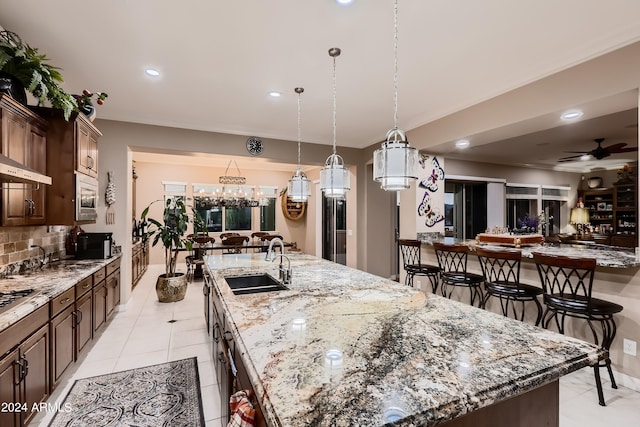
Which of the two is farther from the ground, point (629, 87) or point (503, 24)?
point (503, 24)

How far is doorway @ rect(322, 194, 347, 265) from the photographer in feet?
24.2

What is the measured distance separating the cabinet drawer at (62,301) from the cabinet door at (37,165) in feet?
2.41

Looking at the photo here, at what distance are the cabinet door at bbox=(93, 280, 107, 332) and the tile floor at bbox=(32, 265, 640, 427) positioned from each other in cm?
25

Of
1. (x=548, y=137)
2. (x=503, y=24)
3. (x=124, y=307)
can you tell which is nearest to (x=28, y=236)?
(x=124, y=307)

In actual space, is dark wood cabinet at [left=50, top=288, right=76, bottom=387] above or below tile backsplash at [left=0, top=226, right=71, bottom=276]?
below

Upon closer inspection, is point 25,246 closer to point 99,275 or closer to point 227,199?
point 99,275

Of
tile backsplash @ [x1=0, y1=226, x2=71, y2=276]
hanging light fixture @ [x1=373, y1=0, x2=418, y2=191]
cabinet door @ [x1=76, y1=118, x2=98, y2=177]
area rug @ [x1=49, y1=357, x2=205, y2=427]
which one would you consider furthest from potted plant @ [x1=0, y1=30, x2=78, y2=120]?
hanging light fixture @ [x1=373, y1=0, x2=418, y2=191]

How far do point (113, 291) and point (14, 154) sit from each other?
7.08ft

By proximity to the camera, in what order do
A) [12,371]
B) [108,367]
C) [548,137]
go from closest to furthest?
1. [12,371]
2. [108,367]
3. [548,137]

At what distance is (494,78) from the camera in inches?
125

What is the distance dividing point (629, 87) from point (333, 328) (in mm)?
2989

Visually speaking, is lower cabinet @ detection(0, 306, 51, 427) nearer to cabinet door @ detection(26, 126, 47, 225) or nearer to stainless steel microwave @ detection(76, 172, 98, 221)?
cabinet door @ detection(26, 126, 47, 225)

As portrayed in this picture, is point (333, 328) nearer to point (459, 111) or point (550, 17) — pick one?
point (550, 17)

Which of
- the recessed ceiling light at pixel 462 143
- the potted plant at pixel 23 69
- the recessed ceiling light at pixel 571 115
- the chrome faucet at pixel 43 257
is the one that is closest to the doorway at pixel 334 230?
the recessed ceiling light at pixel 462 143
